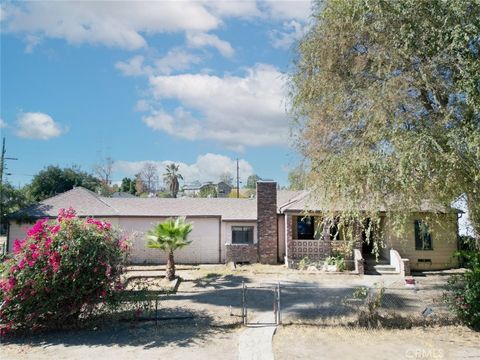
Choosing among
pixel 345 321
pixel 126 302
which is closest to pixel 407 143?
pixel 345 321

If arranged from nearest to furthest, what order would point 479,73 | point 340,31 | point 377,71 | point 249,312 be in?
point 479,73
point 377,71
point 340,31
point 249,312

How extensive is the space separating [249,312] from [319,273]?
8749mm

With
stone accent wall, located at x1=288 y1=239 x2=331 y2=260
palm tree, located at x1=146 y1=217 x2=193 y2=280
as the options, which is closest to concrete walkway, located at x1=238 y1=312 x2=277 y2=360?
palm tree, located at x1=146 y1=217 x2=193 y2=280

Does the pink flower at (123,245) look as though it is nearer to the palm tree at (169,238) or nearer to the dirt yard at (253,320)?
the dirt yard at (253,320)

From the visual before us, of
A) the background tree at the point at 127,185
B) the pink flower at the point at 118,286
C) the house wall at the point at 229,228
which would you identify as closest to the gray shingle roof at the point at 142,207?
the house wall at the point at 229,228

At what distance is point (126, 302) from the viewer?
38.1ft

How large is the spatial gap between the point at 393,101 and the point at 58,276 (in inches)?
396

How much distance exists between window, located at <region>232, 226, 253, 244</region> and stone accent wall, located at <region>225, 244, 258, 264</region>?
674mm

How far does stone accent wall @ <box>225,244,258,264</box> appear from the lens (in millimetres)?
24359

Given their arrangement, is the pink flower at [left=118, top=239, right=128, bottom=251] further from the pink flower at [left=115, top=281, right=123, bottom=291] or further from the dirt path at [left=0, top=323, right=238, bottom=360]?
the dirt path at [left=0, top=323, right=238, bottom=360]

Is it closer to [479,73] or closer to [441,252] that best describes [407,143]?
[479,73]

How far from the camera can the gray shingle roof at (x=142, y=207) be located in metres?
24.9

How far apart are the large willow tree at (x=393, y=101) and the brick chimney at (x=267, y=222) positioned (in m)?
11.9

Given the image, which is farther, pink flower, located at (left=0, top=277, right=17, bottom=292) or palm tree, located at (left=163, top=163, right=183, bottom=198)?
palm tree, located at (left=163, top=163, right=183, bottom=198)
